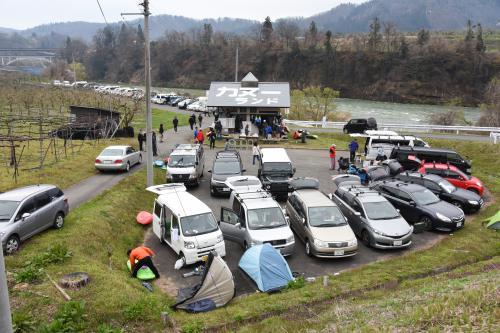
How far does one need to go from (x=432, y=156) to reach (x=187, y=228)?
14877 mm

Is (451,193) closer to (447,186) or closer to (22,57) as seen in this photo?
(447,186)

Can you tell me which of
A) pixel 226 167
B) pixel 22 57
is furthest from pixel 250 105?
pixel 22 57

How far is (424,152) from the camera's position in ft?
74.6

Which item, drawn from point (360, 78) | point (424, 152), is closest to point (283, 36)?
point (360, 78)

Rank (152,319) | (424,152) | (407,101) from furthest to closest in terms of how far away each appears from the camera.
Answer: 1. (407,101)
2. (424,152)
3. (152,319)

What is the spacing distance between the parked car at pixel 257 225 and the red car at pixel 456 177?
367 inches

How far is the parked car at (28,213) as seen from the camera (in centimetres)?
1208

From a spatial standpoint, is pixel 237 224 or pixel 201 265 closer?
pixel 201 265

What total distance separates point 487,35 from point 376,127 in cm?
12866

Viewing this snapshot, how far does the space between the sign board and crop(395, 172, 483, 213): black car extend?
651 inches

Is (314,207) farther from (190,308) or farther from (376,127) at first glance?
(376,127)

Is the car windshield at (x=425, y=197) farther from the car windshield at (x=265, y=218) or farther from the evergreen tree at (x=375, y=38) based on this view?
the evergreen tree at (x=375, y=38)

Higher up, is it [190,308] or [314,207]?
[314,207]

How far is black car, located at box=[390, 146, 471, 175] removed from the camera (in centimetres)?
2214
